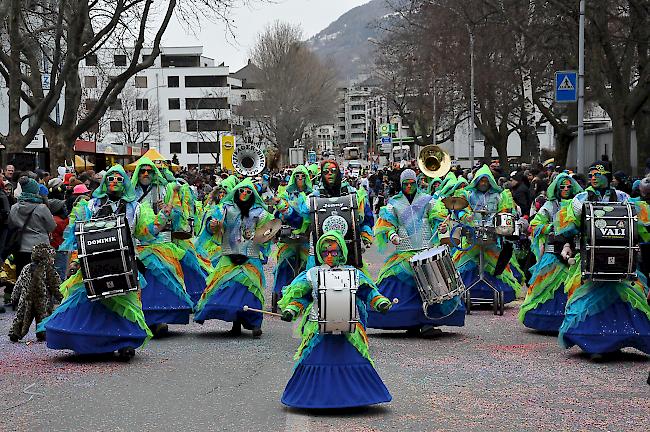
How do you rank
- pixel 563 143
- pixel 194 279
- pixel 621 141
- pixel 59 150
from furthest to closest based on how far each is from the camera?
pixel 563 143, pixel 59 150, pixel 621 141, pixel 194 279

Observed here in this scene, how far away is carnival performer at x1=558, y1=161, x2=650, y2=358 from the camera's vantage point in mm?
11289

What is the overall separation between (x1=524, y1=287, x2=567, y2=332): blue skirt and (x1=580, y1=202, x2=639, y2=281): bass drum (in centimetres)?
200

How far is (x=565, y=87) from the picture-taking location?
25250mm

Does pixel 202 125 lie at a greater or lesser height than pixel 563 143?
greater

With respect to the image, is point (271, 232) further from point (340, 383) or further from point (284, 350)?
point (340, 383)

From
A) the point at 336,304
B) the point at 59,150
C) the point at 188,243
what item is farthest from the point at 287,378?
the point at 59,150

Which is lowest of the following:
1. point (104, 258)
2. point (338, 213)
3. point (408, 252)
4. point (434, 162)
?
point (408, 252)

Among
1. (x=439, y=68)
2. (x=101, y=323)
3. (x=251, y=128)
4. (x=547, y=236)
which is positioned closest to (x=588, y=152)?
(x=439, y=68)

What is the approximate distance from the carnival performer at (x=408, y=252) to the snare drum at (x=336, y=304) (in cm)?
447

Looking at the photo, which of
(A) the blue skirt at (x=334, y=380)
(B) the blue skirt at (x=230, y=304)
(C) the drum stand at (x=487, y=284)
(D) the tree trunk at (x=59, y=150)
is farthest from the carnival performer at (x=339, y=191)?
(D) the tree trunk at (x=59, y=150)

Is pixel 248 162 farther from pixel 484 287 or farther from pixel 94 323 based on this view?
pixel 94 323

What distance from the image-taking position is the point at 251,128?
11931cm

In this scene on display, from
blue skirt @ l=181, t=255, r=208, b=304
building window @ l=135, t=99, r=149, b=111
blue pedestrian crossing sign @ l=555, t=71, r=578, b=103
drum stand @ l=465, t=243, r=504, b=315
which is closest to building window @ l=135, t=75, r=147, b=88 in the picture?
building window @ l=135, t=99, r=149, b=111

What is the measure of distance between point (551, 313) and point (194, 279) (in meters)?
4.92
